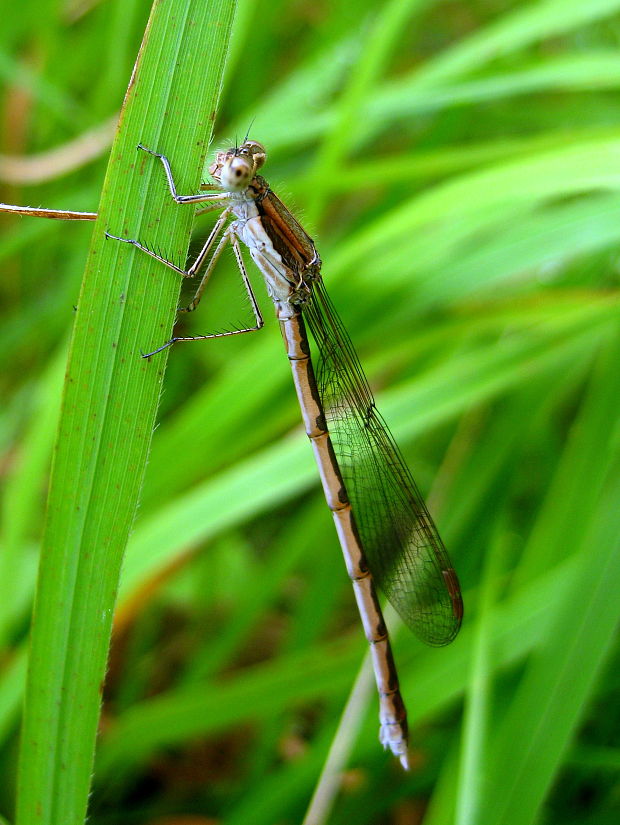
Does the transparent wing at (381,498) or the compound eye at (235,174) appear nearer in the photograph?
the compound eye at (235,174)

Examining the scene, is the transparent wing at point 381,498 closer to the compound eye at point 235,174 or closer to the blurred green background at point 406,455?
the blurred green background at point 406,455

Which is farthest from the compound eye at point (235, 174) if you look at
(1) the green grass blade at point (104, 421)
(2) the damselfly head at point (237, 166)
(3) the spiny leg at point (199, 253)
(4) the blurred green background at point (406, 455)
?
(1) the green grass blade at point (104, 421)

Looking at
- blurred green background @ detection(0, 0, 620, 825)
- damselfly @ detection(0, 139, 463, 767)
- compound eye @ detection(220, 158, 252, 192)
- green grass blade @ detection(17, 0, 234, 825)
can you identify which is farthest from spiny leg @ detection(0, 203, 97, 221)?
blurred green background @ detection(0, 0, 620, 825)

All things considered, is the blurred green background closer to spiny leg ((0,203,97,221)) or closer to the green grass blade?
the green grass blade

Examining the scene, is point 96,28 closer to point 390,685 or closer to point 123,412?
point 123,412

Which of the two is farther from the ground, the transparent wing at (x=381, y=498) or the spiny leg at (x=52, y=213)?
the spiny leg at (x=52, y=213)

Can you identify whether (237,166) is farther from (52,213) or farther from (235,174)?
(52,213)

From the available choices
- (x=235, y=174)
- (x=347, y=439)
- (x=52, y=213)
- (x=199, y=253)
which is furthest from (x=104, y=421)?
(x=347, y=439)
